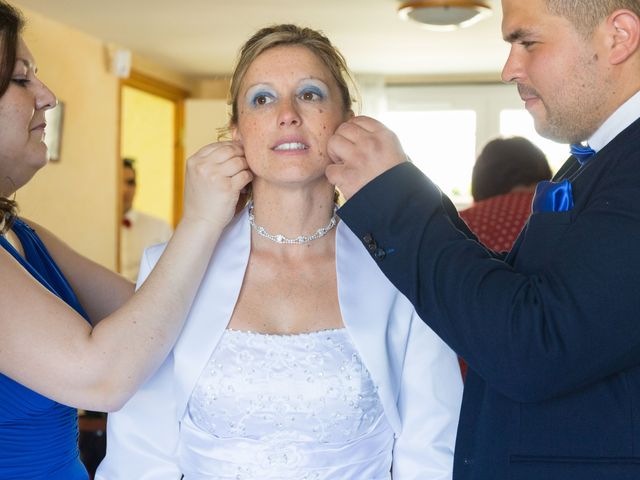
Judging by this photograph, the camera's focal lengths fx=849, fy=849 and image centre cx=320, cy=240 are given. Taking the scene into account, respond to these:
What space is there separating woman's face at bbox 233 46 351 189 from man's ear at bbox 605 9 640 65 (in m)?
0.67

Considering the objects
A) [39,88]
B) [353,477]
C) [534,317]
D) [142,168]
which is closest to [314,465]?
[353,477]

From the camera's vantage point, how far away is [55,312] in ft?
4.61

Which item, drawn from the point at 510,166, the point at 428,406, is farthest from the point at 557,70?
the point at 510,166

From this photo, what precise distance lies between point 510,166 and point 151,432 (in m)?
2.04

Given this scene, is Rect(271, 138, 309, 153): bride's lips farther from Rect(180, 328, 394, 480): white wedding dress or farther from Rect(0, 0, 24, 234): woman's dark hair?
Rect(0, 0, 24, 234): woman's dark hair

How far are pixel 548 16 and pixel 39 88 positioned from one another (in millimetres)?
968

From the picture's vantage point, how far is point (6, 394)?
1.51 m

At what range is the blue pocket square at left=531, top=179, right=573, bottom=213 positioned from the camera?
1.22 meters

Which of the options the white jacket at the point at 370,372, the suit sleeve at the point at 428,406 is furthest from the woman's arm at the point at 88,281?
the suit sleeve at the point at 428,406

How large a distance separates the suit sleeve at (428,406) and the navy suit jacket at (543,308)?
0.30 meters

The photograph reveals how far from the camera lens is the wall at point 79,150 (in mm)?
5562

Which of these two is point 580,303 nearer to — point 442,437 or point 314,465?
point 442,437

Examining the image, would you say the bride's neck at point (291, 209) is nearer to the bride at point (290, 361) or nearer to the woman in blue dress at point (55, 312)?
the bride at point (290, 361)

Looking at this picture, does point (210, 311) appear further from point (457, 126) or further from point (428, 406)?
point (457, 126)
